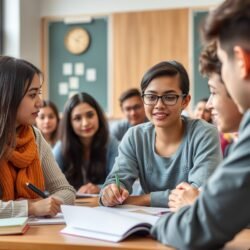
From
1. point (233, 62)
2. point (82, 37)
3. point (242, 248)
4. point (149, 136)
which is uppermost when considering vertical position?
point (82, 37)

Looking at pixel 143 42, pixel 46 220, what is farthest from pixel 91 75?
pixel 46 220

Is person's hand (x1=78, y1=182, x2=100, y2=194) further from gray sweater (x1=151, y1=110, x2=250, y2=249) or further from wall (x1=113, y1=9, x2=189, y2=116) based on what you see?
wall (x1=113, y1=9, x2=189, y2=116)

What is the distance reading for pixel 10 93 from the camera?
173 cm

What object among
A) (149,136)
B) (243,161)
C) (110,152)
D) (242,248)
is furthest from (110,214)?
(110,152)

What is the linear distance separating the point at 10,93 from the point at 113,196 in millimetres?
541

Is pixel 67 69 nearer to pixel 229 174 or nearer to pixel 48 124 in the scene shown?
pixel 48 124

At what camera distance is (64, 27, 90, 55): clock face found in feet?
18.3

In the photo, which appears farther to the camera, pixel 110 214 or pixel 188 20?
pixel 188 20

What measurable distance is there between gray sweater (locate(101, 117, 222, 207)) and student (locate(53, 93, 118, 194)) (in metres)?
0.87

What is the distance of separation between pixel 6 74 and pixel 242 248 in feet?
3.47

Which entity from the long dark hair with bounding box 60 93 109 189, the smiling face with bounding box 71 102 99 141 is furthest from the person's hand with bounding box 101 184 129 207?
Answer: the smiling face with bounding box 71 102 99 141

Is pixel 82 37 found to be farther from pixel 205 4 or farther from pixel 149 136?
pixel 149 136

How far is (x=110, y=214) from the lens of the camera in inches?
49.8

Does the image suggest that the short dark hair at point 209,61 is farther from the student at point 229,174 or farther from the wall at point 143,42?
the wall at point 143,42
